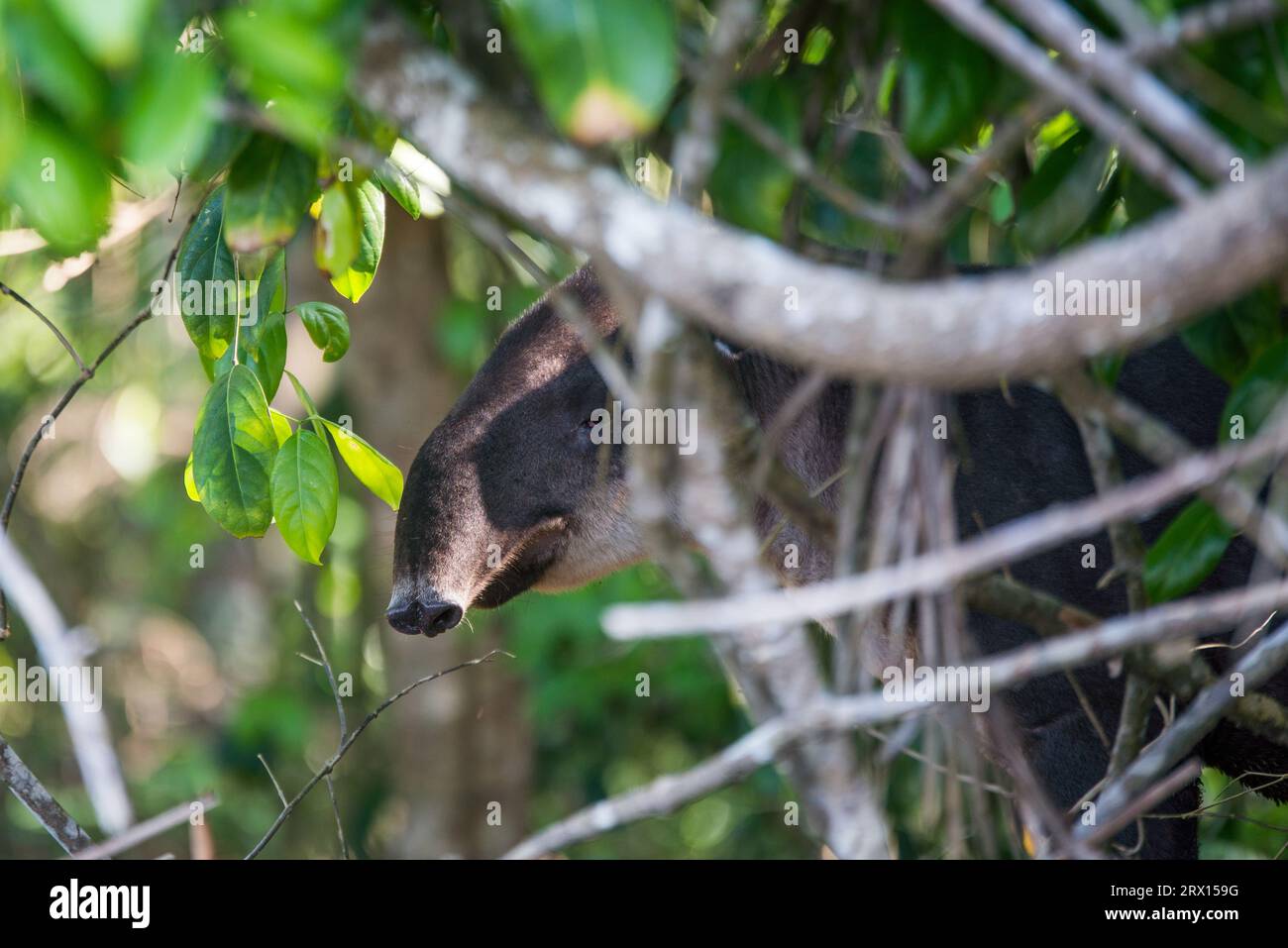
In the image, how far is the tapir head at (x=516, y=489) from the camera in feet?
11.4

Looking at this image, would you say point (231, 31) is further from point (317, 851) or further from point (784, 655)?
point (317, 851)

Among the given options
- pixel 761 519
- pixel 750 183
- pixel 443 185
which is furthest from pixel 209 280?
pixel 761 519

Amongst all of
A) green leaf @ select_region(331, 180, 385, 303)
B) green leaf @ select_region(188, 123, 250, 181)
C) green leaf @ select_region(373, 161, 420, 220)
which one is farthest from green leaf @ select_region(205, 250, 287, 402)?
green leaf @ select_region(188, 123, 250, 181)

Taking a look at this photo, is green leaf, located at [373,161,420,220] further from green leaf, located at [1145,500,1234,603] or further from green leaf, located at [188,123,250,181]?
green leaf, located at [1145,500,1234,603]

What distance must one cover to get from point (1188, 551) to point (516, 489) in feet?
5.93

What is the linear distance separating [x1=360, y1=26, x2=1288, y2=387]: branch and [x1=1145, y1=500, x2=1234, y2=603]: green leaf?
83 centimetres

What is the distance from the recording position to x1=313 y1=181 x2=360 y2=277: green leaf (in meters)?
2.23

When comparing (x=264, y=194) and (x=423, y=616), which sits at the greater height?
(x=264, y=194)

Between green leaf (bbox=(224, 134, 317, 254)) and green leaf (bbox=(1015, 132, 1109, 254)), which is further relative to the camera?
green leaf (bbox=(1015, 132, 1109, 254))

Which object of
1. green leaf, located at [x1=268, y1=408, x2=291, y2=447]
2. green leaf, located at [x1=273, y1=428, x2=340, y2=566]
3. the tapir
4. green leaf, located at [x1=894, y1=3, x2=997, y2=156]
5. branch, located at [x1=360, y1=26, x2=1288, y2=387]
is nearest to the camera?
branch, located at [x1=360, y1=26, x2=1288, y2=387]

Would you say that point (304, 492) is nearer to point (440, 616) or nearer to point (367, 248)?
point (367, 248)

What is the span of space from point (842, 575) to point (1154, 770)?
0.69 metres

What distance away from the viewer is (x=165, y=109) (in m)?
1.71
